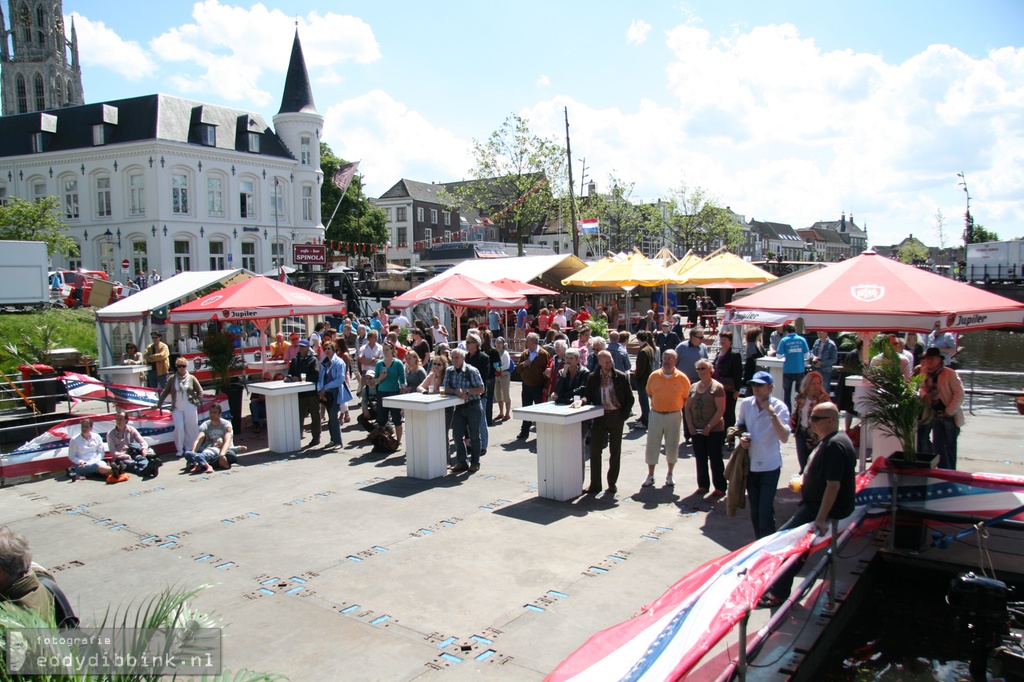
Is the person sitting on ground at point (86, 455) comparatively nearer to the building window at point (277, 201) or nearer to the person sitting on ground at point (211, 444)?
the person sitting on ground at point (211, 444)

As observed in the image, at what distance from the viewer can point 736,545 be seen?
6.69 m

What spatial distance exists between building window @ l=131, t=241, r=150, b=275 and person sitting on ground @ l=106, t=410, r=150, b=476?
36063 millimetres

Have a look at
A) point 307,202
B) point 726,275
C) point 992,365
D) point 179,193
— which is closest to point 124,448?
point 726,275

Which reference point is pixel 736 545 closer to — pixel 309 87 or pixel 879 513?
pixel 879 513

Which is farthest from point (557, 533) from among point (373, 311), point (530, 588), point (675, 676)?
point (373, 311)

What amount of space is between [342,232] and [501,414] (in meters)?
52.9

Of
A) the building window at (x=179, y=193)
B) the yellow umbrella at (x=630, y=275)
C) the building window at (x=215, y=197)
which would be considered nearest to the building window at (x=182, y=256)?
the building window at (x=179, y=193)

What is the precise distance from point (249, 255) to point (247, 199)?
3.63 meters

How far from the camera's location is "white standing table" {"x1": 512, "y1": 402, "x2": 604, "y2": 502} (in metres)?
8.26

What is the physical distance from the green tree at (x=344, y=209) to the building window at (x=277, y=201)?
13.1 meters

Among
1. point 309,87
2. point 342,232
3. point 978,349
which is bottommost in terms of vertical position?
point 978,349

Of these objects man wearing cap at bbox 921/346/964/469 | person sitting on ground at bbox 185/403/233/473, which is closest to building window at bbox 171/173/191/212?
person sitting on ground at bbox 185/403/233/473

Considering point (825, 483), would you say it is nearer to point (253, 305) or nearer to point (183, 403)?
point (183, 403)

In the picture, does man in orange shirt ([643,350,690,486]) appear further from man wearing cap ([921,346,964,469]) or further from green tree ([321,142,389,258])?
green tree ([321,142,389,258])
